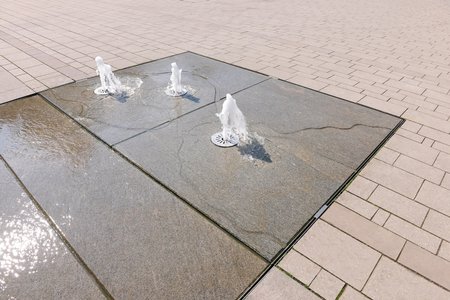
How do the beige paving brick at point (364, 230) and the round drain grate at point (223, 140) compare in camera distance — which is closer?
the beige paving brick at point (364, 230)

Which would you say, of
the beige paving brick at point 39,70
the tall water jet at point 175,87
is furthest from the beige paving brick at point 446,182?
the beige paving brick at point 39,70

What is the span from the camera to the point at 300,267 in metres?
2.06

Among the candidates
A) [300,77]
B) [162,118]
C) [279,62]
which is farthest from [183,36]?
[162,118]

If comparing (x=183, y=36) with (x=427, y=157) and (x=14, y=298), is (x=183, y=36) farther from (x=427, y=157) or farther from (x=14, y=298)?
(x=14, y=298)

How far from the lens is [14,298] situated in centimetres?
184

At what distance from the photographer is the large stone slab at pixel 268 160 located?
2.45 meters

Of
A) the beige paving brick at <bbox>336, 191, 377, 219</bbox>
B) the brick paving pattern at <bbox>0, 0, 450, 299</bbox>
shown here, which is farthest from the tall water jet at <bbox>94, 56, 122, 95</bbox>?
the beige paving brick at <bbox>336, 191, 377, 219</bbox>

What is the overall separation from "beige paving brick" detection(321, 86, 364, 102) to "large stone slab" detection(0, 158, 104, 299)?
13.1 ft

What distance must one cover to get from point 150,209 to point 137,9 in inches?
361

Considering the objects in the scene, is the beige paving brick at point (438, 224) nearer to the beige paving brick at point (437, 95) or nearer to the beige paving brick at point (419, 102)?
the beige paving brick at point (419, 102)

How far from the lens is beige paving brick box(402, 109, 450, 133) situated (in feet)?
12.5

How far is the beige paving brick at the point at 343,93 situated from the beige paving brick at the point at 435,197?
1905 millimetres

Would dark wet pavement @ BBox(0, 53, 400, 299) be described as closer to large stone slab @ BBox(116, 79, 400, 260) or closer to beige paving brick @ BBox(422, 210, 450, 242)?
large stone slab @ BBox(116, 79, 400, 260)

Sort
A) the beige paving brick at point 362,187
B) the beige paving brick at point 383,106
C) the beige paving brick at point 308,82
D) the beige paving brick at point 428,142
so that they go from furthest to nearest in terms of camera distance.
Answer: the beige paving brick at point 308,82 < the beige paving brick at point 383,106 < the beige paving brick at point 428,142 < the beige paving brick at point 362,187
